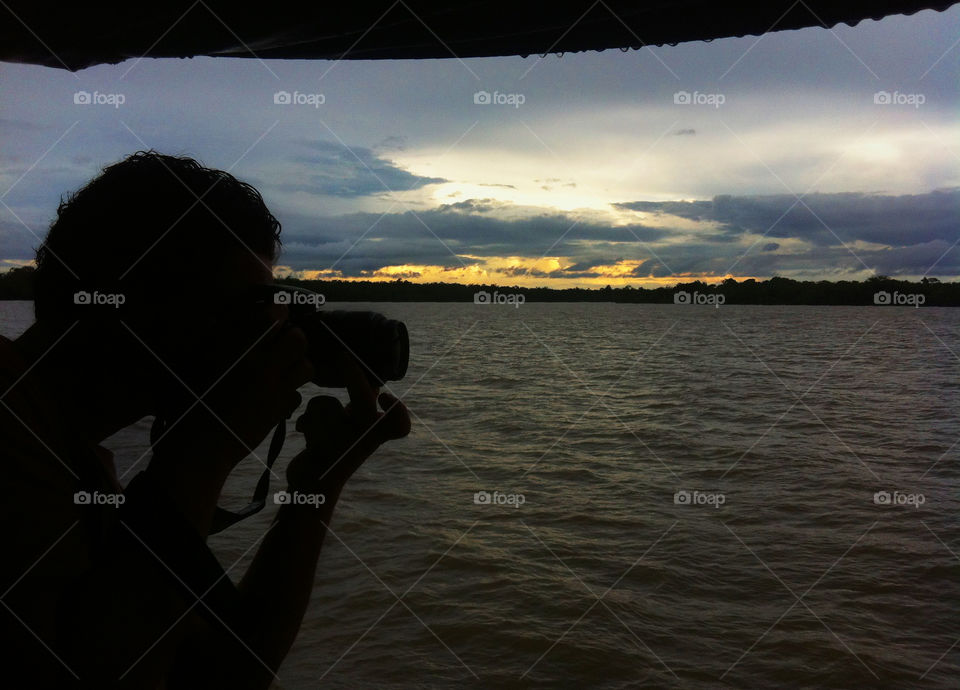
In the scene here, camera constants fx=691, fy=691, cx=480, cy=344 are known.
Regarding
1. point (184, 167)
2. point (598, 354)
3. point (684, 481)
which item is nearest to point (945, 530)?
point (684, 481)

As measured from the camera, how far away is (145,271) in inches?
41.9

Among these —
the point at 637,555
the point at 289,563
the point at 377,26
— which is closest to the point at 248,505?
the point at 289,563

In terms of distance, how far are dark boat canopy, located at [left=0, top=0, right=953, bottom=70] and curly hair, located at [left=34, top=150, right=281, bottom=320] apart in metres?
1.63

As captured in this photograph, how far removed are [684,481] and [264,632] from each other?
6.97 metres

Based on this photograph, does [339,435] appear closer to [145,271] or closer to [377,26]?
[145,271]

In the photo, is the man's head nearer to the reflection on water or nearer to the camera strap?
the camera strap

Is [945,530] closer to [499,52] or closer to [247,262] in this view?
[499,52]

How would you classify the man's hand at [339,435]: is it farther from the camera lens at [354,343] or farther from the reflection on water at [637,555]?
the reflection on water at [637,555]

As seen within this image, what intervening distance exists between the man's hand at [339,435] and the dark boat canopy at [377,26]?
1.65 metres

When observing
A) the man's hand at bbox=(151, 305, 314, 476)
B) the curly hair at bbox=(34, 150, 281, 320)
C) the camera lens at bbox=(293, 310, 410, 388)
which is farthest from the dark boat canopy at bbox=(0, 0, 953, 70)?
the man's hand at bbox=(151, 305, 314, 476)

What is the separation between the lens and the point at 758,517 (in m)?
6.22

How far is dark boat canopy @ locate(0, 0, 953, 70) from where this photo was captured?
2254 mm

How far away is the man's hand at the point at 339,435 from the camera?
128 cm

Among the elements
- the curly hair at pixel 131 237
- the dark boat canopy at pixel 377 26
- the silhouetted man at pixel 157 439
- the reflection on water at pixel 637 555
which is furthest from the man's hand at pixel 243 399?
the reflection on water at pixel 637 555
